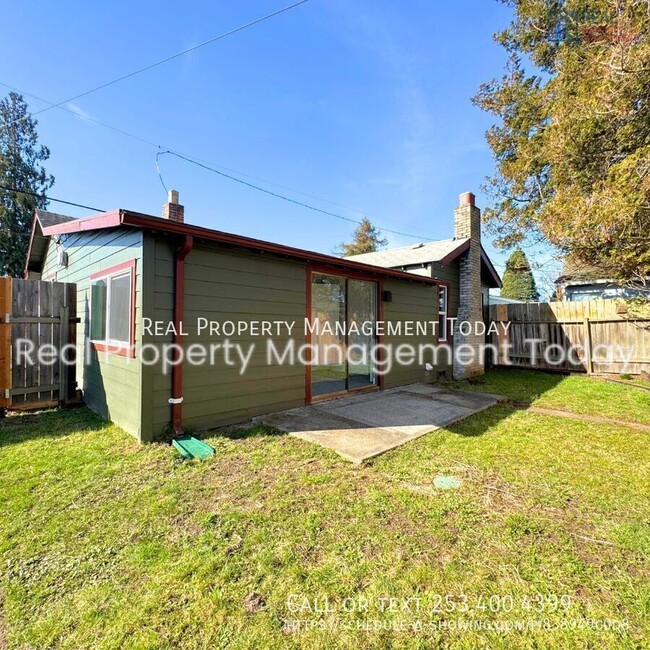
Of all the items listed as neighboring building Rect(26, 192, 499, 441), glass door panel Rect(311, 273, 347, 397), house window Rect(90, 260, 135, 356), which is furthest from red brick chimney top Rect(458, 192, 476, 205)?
house window Rect(90, 260, 135, 356)

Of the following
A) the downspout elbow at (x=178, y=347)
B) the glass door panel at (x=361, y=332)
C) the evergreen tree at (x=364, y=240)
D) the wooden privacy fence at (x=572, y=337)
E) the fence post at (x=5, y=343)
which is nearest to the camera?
the downspout elbow at (x=178, y=347)

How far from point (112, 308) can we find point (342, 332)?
3.65m

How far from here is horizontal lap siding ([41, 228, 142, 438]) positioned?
3.98 meters

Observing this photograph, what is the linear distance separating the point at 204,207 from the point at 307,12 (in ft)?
27.1

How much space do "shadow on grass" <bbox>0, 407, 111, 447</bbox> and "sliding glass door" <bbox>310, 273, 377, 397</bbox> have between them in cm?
320

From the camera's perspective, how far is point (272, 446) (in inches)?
153

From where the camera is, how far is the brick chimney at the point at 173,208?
32.2 feet

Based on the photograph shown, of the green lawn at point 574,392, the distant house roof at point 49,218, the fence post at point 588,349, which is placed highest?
the distant house roof at point 49,218

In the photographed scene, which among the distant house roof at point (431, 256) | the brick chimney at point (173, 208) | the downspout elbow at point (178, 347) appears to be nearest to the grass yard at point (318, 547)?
the downspout elbow at point (178, 347)

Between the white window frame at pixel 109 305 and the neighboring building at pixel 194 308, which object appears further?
the white window frame at pixel 109 305

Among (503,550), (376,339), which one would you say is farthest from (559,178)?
(503,550)

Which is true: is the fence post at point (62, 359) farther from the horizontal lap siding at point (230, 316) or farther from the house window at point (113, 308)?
the horizontal lap siding at point (230, 316)

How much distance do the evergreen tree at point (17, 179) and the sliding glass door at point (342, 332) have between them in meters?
20.3

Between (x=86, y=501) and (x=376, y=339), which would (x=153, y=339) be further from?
(x=376, y=339)
